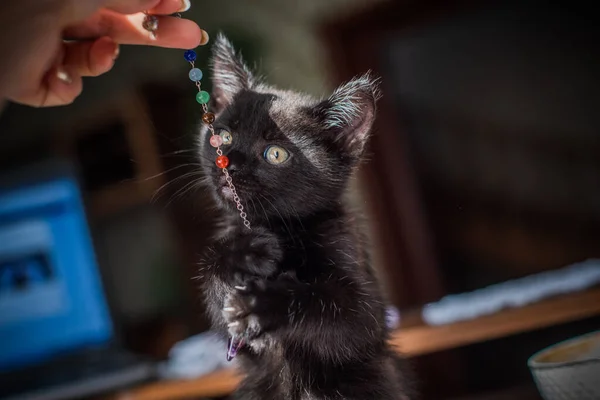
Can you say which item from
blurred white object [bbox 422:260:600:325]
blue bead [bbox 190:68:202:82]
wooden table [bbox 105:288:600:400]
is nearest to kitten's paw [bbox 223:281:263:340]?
blue bead [bbox 190:68:202:82]

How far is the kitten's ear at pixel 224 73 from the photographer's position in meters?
0.82

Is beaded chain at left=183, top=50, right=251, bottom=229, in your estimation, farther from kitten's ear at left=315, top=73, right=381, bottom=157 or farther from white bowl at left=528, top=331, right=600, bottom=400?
white bowl at left=528, top=331, right=600, bottom=400

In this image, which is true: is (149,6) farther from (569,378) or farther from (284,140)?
(569,378)

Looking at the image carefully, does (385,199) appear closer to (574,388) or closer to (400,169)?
(400,169)

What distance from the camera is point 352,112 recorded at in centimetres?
75

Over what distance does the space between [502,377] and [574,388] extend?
1.83 meters

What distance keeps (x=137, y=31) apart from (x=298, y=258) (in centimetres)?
37

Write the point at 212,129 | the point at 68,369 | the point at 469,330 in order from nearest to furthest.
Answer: the point at 212,129 → the point at 469,330 → the point at 68,369

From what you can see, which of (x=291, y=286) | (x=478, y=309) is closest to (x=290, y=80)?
(x=478, y=309)

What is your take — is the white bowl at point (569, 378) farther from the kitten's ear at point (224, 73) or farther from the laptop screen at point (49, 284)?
the laptop screen at point (49, 284)

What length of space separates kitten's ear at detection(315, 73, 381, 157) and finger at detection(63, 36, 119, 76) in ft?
0.92

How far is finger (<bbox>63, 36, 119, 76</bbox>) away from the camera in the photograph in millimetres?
787

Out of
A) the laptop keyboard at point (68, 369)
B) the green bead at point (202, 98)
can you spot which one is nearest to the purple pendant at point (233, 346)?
the green bead at point (202, 98)

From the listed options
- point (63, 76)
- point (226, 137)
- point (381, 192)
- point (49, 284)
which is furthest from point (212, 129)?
point (381, 192)
